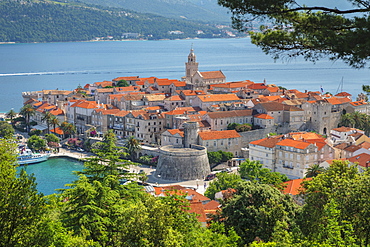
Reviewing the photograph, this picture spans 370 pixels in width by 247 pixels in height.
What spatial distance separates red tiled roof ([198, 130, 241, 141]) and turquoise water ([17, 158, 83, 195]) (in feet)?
43.0

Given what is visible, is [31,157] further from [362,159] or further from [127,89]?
[362,159]

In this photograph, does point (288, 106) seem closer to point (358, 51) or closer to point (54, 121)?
point (54, 121)

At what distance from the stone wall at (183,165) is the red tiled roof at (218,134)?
337cm

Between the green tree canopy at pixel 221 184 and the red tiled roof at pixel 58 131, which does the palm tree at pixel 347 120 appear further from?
the red tiled roof at pixel 58 131

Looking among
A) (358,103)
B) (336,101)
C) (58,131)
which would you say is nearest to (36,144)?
(58,131)

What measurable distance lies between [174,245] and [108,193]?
550 centimetres

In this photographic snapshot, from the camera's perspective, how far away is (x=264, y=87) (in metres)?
80.1

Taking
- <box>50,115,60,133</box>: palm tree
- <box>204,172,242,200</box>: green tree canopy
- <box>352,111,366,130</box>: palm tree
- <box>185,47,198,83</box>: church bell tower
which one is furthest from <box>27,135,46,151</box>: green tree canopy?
<box>352,111,366,130</box>: palm tree

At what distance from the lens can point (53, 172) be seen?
192 ft

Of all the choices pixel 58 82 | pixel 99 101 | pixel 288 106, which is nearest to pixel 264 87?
pixel 288 106

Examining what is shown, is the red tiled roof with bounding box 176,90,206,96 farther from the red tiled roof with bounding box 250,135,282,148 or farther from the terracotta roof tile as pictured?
the red tiled roof with bounding box 250,135,282,148

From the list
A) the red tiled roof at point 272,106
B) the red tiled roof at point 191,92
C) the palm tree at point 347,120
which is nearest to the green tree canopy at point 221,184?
the red tiled roof at point 272,106

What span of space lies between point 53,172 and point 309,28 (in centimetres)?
4507

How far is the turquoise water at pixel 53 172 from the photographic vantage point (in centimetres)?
5269
